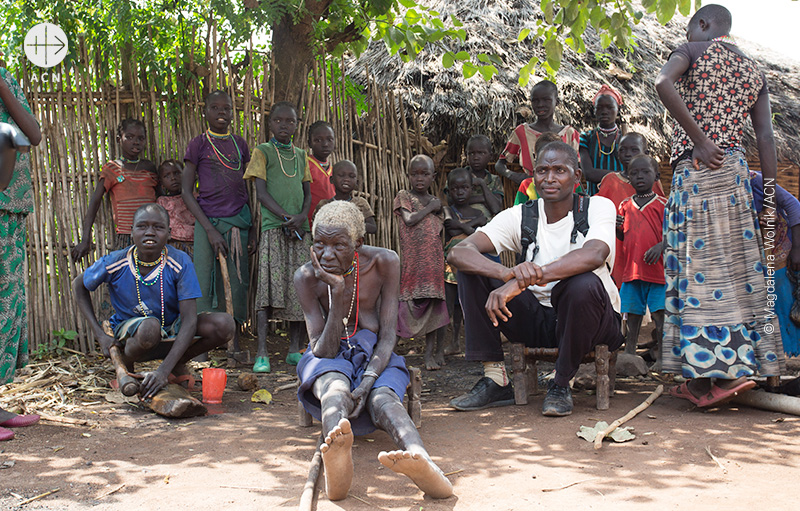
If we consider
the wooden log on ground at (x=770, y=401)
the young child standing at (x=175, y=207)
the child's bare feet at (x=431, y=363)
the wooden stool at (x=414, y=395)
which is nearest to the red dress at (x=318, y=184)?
the young child standing at (x=175, y=207)

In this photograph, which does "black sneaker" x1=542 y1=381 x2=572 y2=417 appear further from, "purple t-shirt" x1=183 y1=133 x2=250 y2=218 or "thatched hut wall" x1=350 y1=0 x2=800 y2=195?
"thatched hut wall" x1=350 y1=0 x2=800 y2=195

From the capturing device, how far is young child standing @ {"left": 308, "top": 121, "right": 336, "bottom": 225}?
559 cm

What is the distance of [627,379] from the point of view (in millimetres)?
4504

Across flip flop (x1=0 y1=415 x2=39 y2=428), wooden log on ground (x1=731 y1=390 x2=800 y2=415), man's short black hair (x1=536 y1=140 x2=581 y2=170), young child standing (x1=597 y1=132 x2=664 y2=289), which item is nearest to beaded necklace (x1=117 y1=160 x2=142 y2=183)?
flip flop (x1=0 y1=415 x2=39 y2=428)

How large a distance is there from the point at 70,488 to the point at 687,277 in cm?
312

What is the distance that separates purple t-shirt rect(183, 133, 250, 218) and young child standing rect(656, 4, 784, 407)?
325 cm

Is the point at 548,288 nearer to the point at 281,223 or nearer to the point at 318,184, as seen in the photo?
the point at 281,223

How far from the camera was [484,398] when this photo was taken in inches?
147

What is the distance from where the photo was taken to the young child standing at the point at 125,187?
207 inches

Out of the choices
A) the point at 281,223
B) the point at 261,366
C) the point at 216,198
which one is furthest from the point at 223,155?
the point at 261,366

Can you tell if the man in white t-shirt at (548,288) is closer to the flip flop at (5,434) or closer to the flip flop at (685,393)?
the flip flop at (685,393)

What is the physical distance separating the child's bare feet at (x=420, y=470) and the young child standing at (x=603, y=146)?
4.01m

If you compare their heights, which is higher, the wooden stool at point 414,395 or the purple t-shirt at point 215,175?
the purple t-shirt at point 215,175

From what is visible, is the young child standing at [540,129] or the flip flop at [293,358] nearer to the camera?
the flip flop at [293,358]
